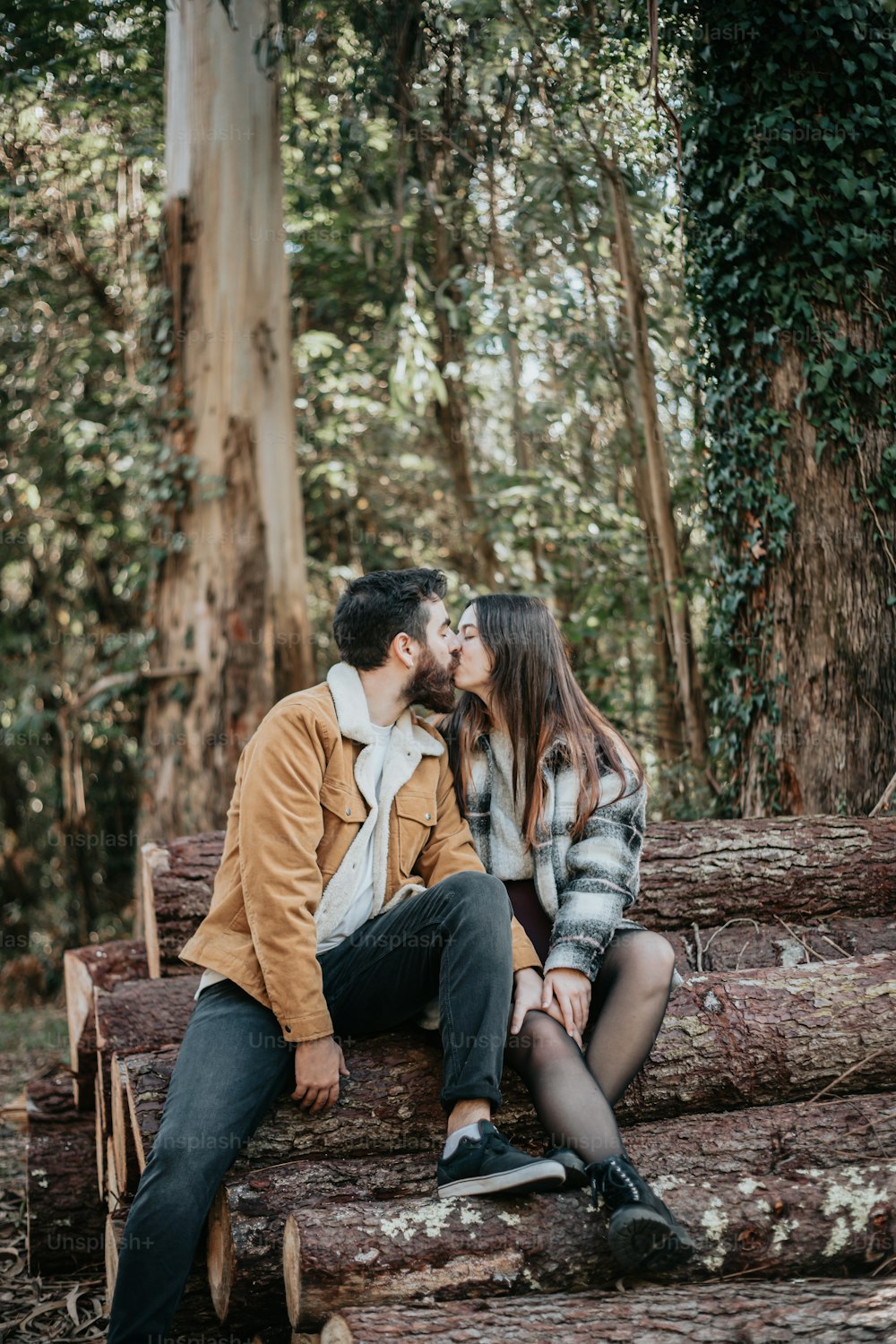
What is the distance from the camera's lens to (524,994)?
9.51ft

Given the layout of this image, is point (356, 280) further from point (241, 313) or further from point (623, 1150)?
point (623, 1150)

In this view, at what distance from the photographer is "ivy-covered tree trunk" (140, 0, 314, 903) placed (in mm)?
6383

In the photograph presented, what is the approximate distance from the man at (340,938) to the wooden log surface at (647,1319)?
261mm

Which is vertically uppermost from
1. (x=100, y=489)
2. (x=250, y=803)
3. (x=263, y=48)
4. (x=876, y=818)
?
(x=263, y=48)

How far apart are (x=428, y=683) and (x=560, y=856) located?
63 cm

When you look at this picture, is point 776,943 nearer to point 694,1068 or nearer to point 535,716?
point 694,1068

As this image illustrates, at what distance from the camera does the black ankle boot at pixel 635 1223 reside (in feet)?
7.77

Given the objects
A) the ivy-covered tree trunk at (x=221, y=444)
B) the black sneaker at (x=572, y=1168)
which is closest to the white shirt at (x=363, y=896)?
the black sneaker at (x=572, y=1168)

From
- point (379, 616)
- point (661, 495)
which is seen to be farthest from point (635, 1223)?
point (661, 495)

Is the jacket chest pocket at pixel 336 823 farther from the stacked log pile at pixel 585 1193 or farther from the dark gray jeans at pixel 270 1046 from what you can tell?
the stacked log pile at pixel 585 1193

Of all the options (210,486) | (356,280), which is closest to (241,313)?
(210,486)

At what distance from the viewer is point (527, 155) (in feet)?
23.2

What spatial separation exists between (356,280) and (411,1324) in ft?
26.9

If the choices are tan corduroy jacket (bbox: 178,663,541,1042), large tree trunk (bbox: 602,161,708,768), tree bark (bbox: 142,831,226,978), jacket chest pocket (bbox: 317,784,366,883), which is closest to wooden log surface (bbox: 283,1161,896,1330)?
tan corduroy jacket (bbox: 178,663,541,1042)
